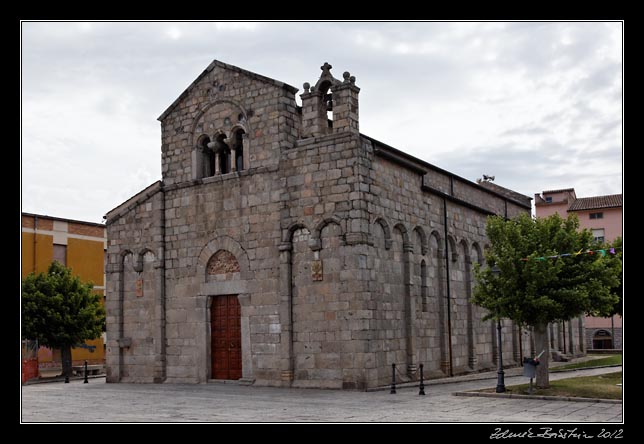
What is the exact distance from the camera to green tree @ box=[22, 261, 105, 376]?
115 ft

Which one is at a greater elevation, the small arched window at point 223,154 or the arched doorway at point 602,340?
the small arched window at point 223,154

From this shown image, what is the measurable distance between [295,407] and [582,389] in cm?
797

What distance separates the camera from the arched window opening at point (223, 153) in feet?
88.5

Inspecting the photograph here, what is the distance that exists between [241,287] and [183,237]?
346 centimetres

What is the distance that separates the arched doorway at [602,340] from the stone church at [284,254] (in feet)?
118

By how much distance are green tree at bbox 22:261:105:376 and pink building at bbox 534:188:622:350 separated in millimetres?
39646

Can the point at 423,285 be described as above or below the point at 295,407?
above

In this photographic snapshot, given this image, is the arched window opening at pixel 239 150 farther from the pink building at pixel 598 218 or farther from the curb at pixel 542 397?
the pink building at pixel 598 218

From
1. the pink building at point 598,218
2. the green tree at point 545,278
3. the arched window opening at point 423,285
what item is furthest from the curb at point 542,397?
the pink building at point 598,218

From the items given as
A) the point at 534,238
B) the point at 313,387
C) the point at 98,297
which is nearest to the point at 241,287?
the point at 313,387

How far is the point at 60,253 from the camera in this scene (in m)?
48.7

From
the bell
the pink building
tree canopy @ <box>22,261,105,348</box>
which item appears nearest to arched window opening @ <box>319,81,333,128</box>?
the bell

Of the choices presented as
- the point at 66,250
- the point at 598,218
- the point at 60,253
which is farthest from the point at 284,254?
the point at 598,218

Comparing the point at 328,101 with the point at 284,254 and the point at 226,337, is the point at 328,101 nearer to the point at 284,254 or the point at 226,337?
the point at 284,254
